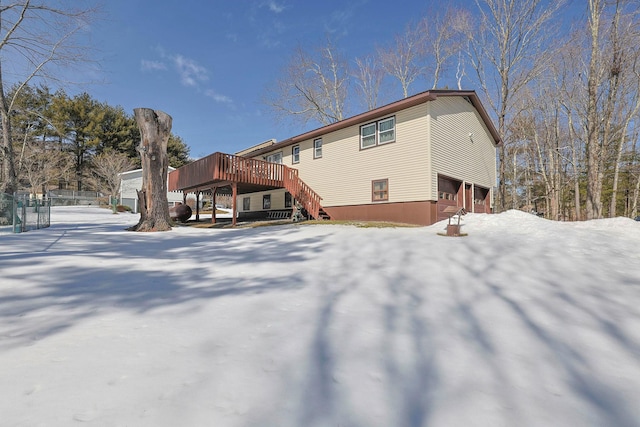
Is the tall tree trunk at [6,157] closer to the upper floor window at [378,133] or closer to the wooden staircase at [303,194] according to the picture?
the wooden staircase at [303,194]

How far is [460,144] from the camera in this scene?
546 inches

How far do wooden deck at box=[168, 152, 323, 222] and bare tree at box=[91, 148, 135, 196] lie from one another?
21753 millimetres

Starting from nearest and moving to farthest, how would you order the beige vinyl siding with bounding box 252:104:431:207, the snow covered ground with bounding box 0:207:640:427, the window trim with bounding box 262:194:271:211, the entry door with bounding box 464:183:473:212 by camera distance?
the snow covered ground with bounding box 0:207:640:427 → the beige vinyl siding with bounding box 252:104:431:207 → the entry door with bounding box 464:183:473:212 → the window trim with bounding box 262:194:271:211

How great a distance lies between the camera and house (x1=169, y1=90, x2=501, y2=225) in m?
11.7

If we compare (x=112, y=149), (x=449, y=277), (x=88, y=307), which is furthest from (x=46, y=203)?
(x=112, y=149)

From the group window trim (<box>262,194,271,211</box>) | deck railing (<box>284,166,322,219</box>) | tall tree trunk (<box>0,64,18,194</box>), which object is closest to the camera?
tall tree trunk (<box>0,64,18,194</box>)

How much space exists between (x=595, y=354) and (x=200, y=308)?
3417 mm

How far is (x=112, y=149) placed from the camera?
35.5m

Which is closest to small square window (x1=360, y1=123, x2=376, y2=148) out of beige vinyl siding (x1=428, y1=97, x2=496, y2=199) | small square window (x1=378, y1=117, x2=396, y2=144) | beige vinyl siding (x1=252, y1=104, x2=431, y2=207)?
beige vinyl siding (x1=252, y1=104, x2=431, y2=207)

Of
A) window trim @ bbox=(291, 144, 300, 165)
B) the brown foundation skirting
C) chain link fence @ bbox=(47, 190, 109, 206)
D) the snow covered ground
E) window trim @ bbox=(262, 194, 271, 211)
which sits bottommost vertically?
the snow covered ground

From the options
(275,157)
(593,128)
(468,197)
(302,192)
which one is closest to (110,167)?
(275,157)

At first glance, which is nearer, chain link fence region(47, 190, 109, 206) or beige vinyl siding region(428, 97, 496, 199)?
beige vinyl siding region(428, 97, 496, 199)

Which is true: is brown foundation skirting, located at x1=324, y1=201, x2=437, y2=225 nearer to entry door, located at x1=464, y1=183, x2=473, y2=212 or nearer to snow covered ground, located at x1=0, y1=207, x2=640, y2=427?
entry door, located at x1=464, y1=183, x2=473, y2=212

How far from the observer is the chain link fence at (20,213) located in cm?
868
